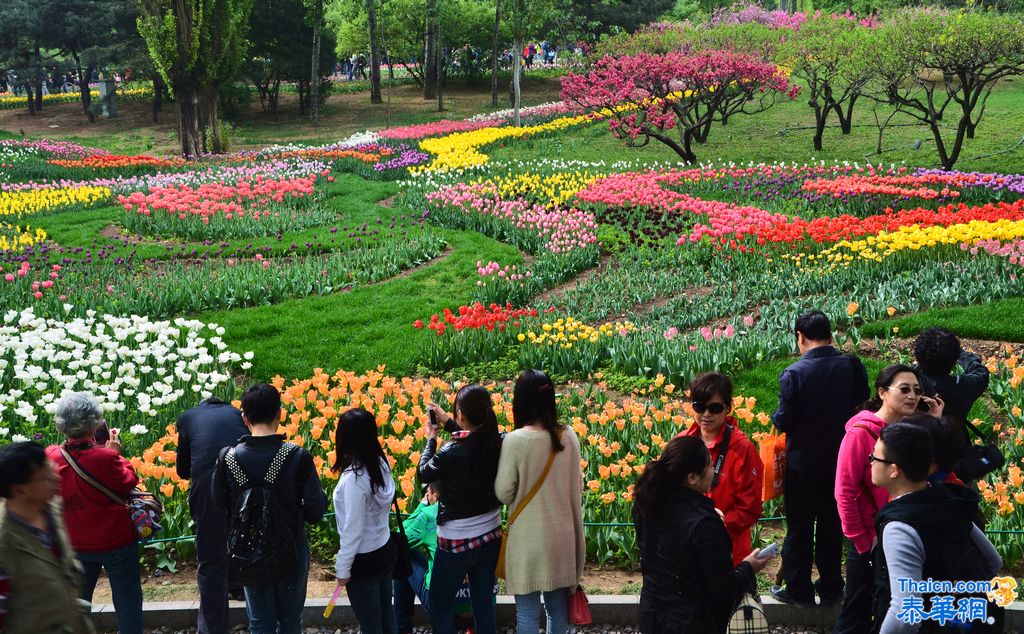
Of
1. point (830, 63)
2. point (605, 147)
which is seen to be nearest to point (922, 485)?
point (830, 63)

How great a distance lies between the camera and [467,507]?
414 cm

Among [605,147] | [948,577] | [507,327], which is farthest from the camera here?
[605,147]

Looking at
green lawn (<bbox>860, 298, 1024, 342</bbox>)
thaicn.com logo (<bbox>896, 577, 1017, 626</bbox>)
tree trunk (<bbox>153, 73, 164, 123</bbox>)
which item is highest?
tree trunk (<bbox>153, 73, 164, 123</bbox>)

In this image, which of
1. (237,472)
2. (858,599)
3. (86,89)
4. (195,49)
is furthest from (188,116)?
(858,599)

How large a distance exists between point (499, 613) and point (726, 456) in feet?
5.62

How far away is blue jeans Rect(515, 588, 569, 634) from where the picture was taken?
423 centimetres

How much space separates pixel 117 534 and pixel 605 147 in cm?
2473

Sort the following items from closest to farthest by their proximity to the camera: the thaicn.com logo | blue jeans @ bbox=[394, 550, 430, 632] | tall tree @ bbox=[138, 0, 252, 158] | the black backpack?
the thaicn.com logo < the black backpack < blue jeans @ bbox=[394, 550, 430, 632] < tall tree @ bbox=[138, 0, 252, 158]

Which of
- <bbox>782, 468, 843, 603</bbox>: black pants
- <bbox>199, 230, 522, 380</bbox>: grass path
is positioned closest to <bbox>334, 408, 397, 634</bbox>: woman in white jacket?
<bbox>782, 468, 843, 603</bbox>: black pants

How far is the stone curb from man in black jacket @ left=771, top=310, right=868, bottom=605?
7 cm

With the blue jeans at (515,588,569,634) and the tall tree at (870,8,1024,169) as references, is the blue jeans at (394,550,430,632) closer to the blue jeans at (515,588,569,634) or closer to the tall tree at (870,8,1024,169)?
the blue jeans at (515,588,569,634)

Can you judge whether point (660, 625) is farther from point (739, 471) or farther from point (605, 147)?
point (605, 147)

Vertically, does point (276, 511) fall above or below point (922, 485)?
below

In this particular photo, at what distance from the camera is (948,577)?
319 centimetres
